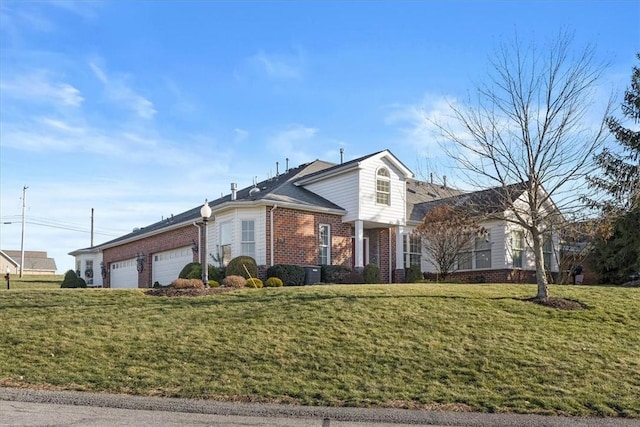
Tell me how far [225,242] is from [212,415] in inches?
619

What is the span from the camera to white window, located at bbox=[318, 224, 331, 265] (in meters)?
23.1

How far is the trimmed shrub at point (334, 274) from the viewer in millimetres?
22406

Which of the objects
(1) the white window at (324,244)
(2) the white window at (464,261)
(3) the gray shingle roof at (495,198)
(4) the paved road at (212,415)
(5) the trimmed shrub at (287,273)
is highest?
(3) the gray shingle roof at (495,198)

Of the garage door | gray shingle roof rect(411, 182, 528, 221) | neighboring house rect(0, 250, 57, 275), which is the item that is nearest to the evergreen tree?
gray shingle roof rect(411, 182, 528, 221)

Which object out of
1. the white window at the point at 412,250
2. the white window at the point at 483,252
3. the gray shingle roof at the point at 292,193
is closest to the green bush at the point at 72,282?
the gray shingle roof at the point at 292,193

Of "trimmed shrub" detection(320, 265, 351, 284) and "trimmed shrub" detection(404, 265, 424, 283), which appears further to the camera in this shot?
"trimmed shrub" detection(404, 265, 424, 283)

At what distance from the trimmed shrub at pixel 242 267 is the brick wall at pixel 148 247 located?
4371mm

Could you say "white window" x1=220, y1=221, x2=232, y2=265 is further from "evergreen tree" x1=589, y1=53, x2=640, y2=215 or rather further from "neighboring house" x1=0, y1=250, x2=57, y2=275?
"neighboring house" x1=0, y1=250, x2=57, y2=275

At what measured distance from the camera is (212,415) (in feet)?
24.5

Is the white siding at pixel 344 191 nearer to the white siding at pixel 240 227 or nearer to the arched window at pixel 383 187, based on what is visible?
the arched window at pixel 383 187

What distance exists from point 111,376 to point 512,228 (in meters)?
19.0

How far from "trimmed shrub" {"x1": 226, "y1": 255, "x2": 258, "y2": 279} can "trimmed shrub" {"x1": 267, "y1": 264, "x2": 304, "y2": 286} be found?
1.99 ft

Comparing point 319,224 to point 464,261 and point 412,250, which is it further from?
point 464,261

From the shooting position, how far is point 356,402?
314 inches
